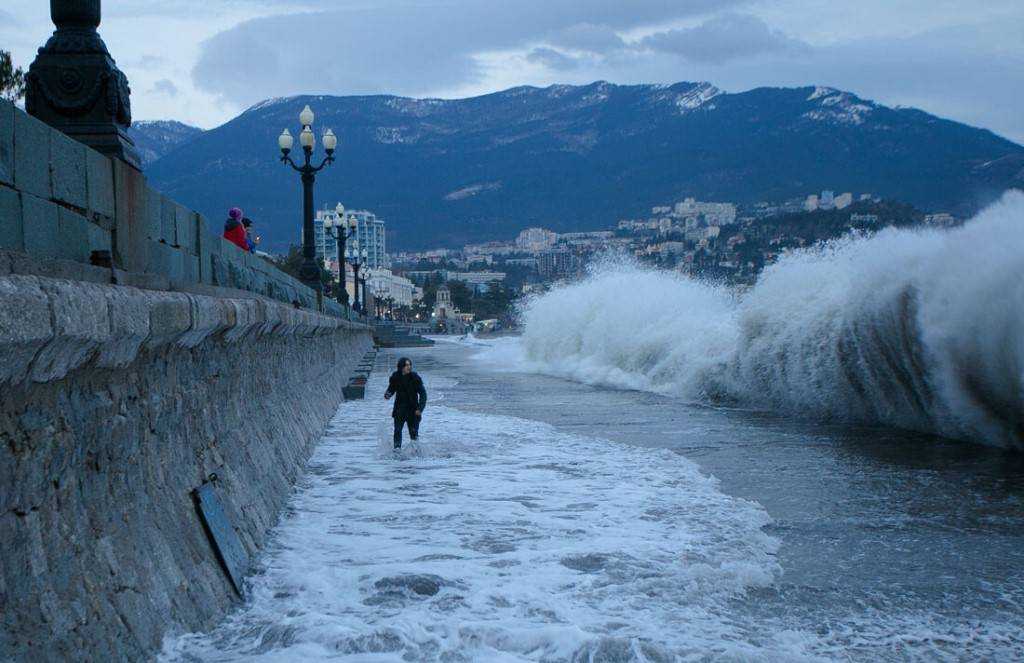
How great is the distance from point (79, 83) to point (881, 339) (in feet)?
41.2

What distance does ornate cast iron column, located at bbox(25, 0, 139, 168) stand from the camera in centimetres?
593

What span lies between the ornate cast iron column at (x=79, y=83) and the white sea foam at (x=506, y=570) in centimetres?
287

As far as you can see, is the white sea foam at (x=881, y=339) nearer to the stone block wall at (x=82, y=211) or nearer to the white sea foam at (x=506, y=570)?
the white sea foam at (x=506, y=570)

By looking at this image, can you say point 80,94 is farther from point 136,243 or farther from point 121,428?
point 121,428

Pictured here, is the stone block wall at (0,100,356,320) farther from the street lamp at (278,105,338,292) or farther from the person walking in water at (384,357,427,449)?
the street lamp at (278,105,338,292)

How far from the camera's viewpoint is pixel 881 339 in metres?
15.1

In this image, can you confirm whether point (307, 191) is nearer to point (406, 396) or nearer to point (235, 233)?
point (235, 233)

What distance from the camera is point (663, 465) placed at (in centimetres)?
1030

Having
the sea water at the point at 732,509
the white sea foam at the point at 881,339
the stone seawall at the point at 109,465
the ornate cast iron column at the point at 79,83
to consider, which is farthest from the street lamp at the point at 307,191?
the stone seawall at the point at 109,465

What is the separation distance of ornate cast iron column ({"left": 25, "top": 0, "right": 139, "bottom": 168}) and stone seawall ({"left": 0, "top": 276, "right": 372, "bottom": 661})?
146 centimetres

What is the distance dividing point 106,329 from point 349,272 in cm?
17348

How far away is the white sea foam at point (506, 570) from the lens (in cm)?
448

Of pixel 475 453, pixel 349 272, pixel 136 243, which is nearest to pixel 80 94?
pixel 136 243

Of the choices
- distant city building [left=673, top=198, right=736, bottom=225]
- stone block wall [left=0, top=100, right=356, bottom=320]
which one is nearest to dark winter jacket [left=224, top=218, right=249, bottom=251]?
stone block wall [left=0, top=100, right=356, bottom=320]
